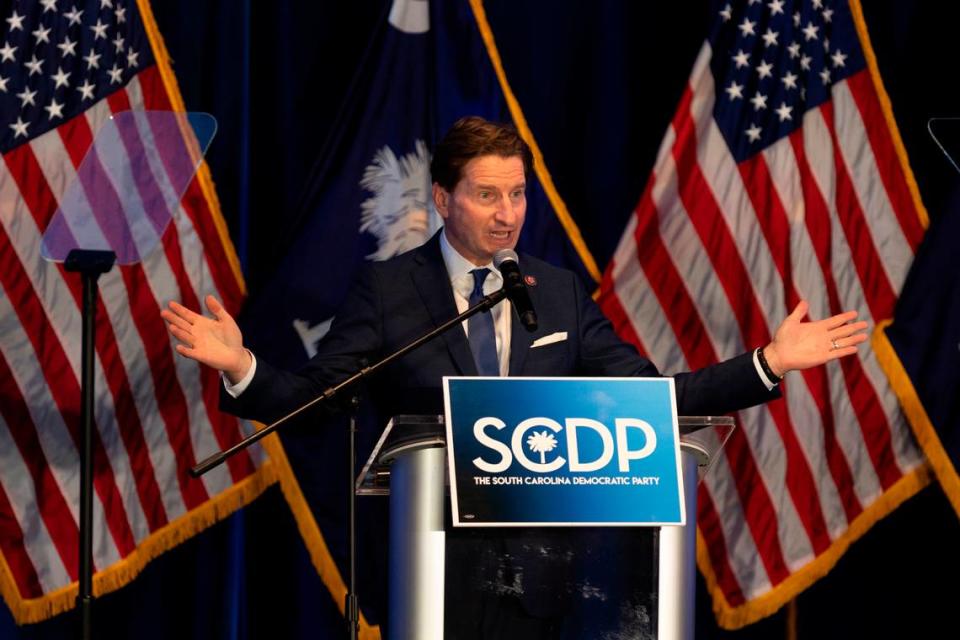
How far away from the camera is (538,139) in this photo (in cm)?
467

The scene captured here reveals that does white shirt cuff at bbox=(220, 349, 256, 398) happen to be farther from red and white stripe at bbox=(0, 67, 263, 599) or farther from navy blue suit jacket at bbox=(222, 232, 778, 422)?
red and white stripe at bbox=(0, 67, 263, 599)

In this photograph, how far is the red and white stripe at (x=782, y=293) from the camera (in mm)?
4316

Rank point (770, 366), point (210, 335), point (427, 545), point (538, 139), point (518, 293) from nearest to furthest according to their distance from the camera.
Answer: point (427, 545) < point (518, 293) < point (210, 335) < point (770, 366) < point (538, 139)

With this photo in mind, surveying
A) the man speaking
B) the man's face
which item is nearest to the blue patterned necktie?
the man speaking

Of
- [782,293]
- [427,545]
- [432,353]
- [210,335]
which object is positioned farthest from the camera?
[782,293]

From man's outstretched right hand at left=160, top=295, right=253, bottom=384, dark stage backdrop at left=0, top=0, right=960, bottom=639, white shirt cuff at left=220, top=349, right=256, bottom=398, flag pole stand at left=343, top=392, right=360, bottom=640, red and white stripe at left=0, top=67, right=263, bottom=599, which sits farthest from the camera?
dark stage backdrop at left=0, top=0, right=960, bottom=639

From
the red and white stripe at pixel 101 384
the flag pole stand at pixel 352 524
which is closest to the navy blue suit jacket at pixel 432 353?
the flag pole stand at pixel 352 524

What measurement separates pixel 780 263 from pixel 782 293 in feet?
0.33

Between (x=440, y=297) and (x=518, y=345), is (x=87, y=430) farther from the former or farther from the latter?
(x=518, y=345)

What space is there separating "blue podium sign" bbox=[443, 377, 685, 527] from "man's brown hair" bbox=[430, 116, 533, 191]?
3.38ft

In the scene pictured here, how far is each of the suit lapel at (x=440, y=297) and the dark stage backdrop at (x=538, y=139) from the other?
1.26m

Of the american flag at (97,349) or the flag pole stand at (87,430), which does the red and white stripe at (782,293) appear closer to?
the american flag at (97,349)

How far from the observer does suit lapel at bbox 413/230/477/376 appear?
3039 mm

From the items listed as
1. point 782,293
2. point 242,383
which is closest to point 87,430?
point 242,383
